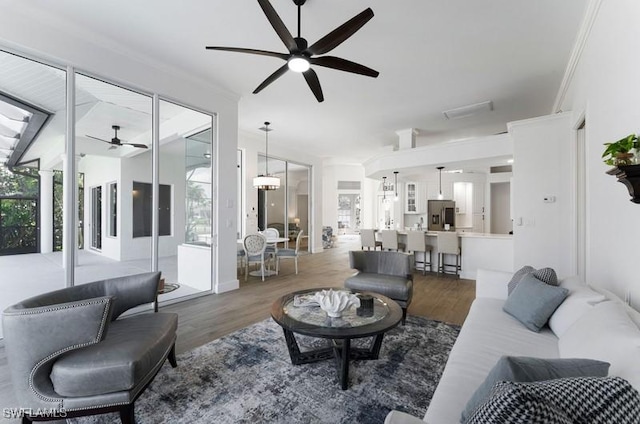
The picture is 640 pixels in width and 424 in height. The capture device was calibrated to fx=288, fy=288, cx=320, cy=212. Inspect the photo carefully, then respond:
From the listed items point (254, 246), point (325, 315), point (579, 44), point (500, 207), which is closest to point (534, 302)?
point (325, 315)

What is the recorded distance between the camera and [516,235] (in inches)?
171

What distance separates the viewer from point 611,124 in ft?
7.28

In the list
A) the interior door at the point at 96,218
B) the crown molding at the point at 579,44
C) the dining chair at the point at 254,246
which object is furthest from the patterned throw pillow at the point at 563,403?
the interior door at the point at 96,218

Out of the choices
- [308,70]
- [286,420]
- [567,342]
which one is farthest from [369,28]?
[286,420]

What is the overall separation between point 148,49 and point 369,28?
259cm

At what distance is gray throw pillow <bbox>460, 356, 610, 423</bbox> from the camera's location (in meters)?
1.00

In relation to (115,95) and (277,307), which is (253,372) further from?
(115,95)

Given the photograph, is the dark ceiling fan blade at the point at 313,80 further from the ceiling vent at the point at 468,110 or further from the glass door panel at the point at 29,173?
the ceiling vent at the point at 468,110

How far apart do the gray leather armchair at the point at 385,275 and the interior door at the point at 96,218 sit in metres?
4.83

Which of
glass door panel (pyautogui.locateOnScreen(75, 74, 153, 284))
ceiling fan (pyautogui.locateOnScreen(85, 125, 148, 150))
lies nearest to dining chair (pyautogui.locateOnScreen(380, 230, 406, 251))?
glass door panel (pyautogui.locateOnScreen(75, 74, 153, 284))

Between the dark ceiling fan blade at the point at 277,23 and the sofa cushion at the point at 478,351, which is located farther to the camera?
the dark ceiling fan blade at the point at 277,23

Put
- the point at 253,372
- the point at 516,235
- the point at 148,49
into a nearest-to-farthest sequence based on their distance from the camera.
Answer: the point at 253,372
the point at 148,49
the point at 516,235

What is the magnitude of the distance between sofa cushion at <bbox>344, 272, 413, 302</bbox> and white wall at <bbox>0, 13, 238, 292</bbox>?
218 centimetres

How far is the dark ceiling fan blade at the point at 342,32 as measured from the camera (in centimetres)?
212
